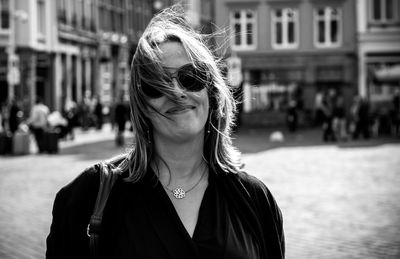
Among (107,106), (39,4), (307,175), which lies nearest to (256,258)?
(307,175)

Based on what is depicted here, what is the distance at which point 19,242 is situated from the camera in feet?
30.0

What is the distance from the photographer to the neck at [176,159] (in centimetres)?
291

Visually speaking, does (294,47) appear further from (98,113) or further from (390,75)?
(98,113)

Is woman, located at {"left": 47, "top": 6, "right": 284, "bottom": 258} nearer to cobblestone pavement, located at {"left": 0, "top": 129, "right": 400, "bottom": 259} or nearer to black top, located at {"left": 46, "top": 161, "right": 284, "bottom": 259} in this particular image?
black top, located at {"left": 46, "top": 161, "right": 284, "bottom": 259}

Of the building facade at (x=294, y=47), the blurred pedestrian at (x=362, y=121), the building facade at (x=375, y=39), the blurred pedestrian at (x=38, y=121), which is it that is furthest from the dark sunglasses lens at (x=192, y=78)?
the building facade at (x=294, y=47)

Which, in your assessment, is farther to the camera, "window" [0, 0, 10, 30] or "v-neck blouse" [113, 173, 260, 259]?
"window" [0, 0, 10, 30]

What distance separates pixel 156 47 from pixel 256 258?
2.51ft

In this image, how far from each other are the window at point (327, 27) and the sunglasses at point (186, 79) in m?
44.5

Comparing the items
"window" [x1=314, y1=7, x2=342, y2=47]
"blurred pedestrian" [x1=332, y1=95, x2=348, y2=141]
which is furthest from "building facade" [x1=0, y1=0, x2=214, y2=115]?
"blurred pedestrian" [x1=332, y1=95, x2=348, y2=141]

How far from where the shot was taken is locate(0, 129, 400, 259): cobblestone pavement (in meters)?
8.98

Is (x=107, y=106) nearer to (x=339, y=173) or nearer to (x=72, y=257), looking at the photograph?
(x=339, y=173)

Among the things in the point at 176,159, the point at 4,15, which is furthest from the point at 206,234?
the point at 4,15

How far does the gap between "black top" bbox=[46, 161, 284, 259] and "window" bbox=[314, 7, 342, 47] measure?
4455cm

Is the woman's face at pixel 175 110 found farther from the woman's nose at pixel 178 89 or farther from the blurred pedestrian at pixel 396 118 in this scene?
the blurred pedestrian at pixel 396 118
